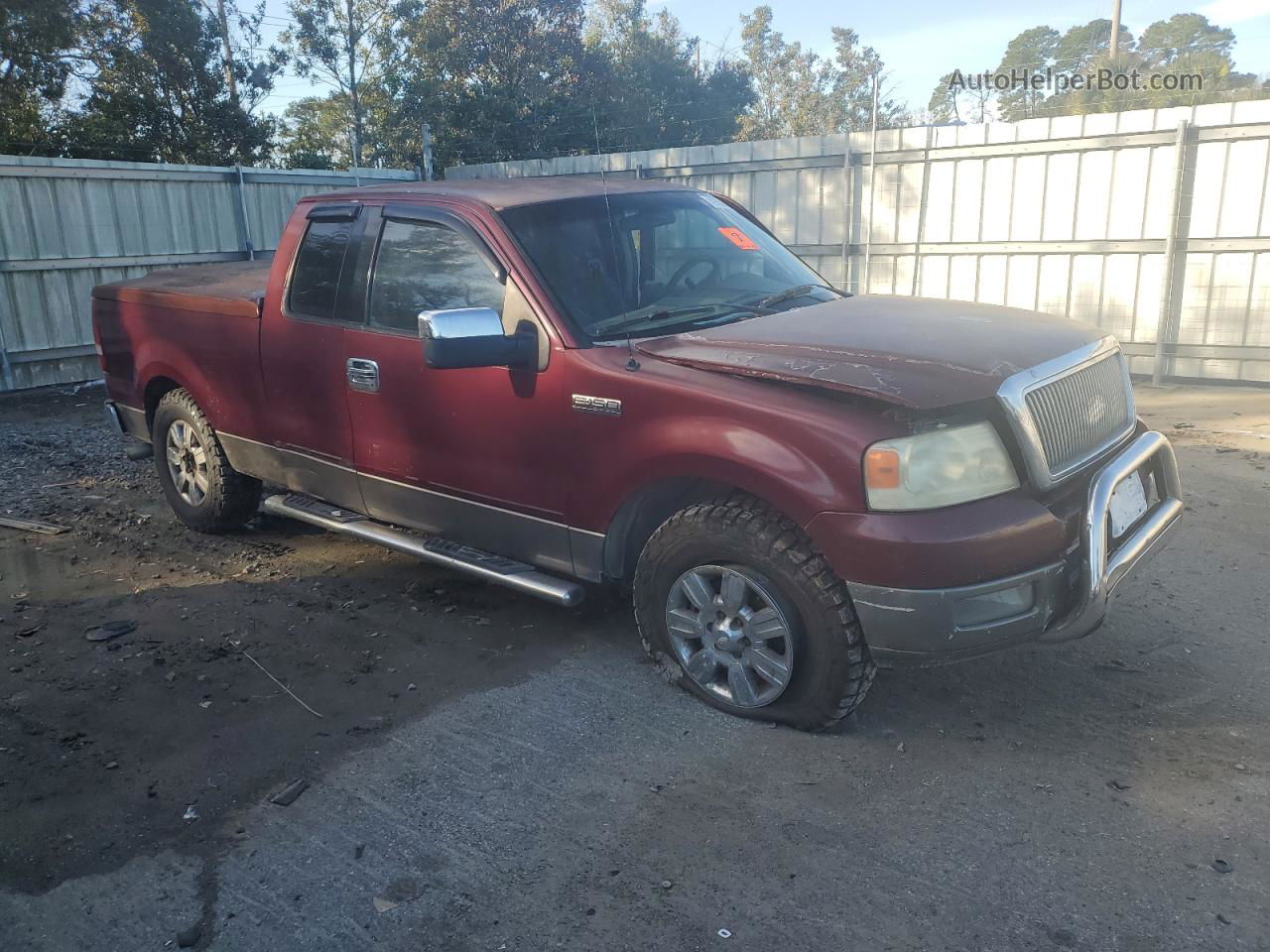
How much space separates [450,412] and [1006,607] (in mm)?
2355

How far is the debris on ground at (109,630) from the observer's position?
179 inches

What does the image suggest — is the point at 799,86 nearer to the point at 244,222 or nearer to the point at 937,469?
the point at 244,222

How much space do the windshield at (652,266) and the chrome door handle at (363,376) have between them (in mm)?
954

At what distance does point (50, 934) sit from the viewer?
2.63 m

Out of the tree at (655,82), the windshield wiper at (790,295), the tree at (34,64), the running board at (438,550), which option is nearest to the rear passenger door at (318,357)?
the running board at (438,550)

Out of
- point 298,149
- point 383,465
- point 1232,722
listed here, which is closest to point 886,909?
point 1232,722

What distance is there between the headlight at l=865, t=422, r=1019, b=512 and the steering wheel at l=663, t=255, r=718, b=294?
4.92 ft

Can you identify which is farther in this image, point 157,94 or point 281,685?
point 157,94

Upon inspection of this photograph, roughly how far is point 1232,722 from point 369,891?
2981 mm

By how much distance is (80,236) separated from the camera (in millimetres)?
11227

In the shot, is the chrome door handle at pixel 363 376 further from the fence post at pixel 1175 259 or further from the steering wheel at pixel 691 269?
the fence post at pixel 1175 259

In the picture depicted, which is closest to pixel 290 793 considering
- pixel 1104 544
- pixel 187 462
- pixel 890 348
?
pixel 890 348

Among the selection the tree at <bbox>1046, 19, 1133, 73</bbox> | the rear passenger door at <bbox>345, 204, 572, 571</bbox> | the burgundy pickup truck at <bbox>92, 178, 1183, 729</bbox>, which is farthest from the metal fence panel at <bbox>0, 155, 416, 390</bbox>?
the tree at <bbox>1046, 19, 1133, 73</bbox>

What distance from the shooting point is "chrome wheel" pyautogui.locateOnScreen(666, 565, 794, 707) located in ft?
11.4
